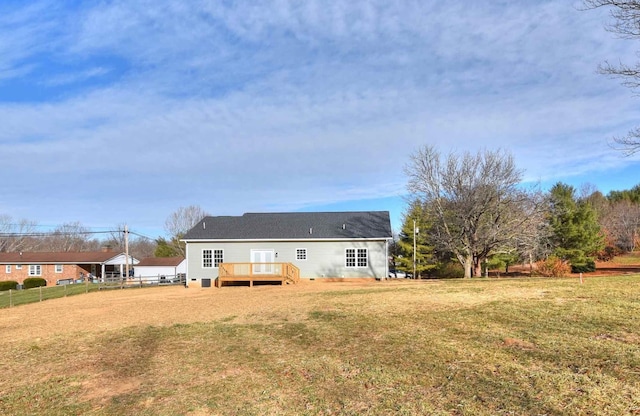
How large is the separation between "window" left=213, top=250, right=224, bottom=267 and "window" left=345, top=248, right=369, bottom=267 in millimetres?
8261

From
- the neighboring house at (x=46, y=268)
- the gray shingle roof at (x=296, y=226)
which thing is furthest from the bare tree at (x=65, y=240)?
the gray shingle roof at (x=296, y=226)

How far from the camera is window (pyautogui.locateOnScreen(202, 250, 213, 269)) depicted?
26.6 meters

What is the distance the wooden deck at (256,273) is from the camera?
23.7 metres

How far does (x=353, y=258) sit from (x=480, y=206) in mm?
8358

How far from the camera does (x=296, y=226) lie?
27531 mm

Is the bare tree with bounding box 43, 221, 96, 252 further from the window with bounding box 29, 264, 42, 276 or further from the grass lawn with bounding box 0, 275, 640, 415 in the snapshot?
the grass lawn with bounding box 0, 275, 640, 415

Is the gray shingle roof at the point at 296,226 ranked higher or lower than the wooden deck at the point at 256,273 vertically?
higher

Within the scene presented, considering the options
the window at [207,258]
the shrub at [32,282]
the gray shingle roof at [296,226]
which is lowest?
the shrub at [32,282]

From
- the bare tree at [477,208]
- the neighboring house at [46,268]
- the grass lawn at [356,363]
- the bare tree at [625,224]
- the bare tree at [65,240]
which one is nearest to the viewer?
the grass lawn at [356,363]

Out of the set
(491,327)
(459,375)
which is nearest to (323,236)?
(491,327)

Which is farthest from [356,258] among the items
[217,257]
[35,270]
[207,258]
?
[35,270]

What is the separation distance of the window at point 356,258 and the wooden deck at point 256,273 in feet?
11.7

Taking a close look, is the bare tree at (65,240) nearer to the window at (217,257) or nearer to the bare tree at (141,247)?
the bare tree at (141,247)

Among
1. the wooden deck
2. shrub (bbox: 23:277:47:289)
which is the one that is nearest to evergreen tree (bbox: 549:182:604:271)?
the wooden deck
